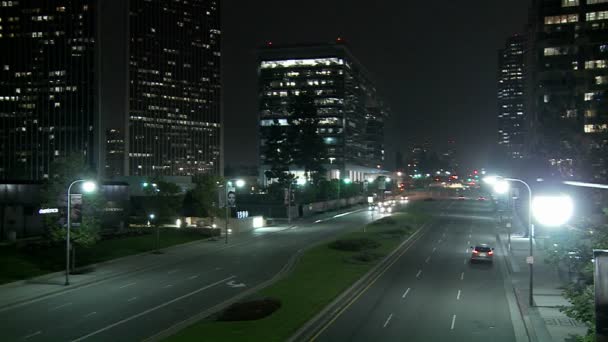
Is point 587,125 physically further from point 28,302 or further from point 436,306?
point 28,302

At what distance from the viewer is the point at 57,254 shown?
45.2 meters

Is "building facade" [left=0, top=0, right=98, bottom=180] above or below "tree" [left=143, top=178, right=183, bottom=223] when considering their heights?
above

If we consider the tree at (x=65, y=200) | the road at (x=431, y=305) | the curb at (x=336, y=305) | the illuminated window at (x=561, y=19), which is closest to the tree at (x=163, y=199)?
the tree at (x=65, y=200)

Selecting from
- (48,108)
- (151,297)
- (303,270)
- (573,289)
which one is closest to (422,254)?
(303,270)

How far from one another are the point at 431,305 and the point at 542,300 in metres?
7.63

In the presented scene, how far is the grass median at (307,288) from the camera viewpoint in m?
22.2

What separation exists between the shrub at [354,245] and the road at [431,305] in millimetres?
4983

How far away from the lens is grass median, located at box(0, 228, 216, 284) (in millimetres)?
38688

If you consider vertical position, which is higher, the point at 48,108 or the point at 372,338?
the point at 48,108

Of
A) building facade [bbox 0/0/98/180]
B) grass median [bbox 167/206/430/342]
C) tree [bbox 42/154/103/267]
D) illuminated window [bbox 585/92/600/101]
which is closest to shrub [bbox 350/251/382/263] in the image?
grass median [bbox 167/206/430/342]

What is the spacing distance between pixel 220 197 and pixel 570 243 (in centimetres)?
4755

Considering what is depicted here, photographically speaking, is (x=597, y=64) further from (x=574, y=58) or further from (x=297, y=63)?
(x=297, y=63)

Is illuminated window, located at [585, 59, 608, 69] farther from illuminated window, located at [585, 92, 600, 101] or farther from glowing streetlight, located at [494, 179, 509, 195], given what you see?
glowing streetlight, located at [494, 179, 509, 195]

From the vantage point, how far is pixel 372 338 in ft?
72.5
